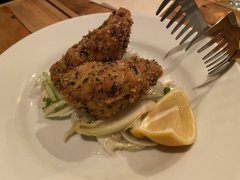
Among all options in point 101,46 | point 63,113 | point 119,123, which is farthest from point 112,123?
point 101,46

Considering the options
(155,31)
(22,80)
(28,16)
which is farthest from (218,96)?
(28,16)

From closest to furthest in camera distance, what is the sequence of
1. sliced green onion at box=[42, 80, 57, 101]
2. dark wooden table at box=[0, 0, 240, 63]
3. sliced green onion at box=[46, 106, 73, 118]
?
1. sliced green onion at box=[46, 106, 73, 118]
2. sliced green onion at box=[42, 80, 57, 101]
3. dark wooden table at box=[0, 0, 240, 63]

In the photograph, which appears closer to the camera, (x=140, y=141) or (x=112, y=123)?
(x=140, y=141)

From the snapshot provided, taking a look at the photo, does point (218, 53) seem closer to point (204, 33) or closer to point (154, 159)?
point (204, 33)

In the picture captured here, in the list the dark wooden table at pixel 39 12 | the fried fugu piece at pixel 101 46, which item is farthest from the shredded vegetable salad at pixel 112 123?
the dark wooden table at pixel 39 12

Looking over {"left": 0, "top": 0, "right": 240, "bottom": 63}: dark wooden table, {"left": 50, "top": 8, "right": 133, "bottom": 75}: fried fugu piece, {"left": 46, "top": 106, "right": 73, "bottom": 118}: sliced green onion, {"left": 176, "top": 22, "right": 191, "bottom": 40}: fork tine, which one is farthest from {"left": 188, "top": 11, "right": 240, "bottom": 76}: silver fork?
{"left": 46, "top": 106, "right": 73, "bottom": 118}: sliced green onion

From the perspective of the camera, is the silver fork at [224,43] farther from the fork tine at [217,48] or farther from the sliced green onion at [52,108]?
the sliced green onion at [52,108]

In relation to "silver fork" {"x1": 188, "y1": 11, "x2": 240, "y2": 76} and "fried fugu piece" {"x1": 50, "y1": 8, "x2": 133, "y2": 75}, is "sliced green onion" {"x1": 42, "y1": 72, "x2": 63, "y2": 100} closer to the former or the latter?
"fried fugu piece" {"x1": 50, "y1": 8, "x2": 133, "y2": 75}
